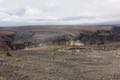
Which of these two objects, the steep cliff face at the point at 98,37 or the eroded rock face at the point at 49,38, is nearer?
the eroded rock face at the point at 49,38

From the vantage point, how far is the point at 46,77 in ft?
54.0

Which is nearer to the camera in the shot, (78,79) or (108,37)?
(78,79)

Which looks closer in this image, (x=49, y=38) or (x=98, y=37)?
(x=49, y=38)

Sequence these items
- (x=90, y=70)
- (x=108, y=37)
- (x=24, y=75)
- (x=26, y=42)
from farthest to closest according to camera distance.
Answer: (x=108, y=37)
(x=26, y=42)
(x=90, y=70)
(x=24, y=75)

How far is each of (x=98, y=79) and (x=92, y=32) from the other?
39.1 meters

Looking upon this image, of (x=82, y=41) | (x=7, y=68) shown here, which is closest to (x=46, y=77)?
(x=7, y=68)

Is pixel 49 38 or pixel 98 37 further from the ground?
pixel 49 38

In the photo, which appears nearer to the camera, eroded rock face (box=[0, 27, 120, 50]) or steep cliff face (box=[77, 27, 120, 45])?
eroded rock face (box=[0, 27, 120, 50])

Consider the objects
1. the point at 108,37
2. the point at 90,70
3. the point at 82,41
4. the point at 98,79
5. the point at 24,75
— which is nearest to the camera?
the point at 98,79

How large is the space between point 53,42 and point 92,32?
40.3ft

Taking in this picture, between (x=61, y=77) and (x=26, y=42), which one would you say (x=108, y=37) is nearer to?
(x=26, y=42)

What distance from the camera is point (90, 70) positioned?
19250 mm

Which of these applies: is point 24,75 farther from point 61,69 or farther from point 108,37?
point 108,37

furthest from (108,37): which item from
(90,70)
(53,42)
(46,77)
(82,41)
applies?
(46,77)
